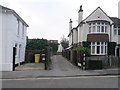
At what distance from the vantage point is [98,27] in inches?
1366

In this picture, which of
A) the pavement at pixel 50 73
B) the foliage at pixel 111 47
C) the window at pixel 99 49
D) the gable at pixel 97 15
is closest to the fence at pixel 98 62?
the pavement at pixel 50 73

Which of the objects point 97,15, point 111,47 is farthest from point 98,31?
point 111,47

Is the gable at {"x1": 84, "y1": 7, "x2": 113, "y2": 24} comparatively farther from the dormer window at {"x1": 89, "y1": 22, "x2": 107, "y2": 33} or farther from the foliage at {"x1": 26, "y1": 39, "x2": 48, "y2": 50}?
the foliage at {"x1": 26, "y1": 39, "x2": 48, "y2": 50}

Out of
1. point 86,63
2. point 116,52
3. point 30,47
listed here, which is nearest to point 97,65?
point 86,63

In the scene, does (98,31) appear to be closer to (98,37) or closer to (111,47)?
(98,37)

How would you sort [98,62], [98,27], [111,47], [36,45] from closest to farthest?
1. [98,62]
2. [98,27]
3. [111,47]
4. [36,45]

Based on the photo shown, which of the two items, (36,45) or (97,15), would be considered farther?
(36,45)

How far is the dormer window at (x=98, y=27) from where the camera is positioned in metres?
34.5

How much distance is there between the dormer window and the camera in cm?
3450

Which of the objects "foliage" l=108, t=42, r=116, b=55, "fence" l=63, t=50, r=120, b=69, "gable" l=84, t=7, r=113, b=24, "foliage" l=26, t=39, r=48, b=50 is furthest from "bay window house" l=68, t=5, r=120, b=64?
"foliage" l=26, t=39, r=48, b=50

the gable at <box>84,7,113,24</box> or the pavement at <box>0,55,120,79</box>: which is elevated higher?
the gable at <box>84,7,113,24</box>

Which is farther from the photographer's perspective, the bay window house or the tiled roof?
the bay window house

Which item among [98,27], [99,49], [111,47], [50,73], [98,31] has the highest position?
[98,27]

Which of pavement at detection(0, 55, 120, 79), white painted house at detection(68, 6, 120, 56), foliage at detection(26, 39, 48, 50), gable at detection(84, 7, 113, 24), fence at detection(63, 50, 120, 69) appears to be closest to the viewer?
pavement at detection(0, 55, 120, 79)
